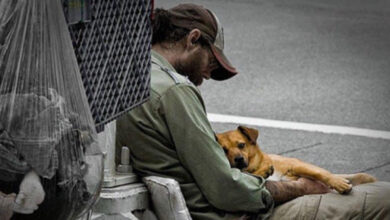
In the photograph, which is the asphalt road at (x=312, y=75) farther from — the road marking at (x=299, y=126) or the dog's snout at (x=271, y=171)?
the dog's snout at (x=271, y=171)

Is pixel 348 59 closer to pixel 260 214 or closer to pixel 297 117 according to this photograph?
pixel 297 117

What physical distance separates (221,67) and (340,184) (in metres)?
0.64

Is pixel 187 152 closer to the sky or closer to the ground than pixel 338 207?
closer to the sky

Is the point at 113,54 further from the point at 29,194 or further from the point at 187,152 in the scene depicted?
the point at 187,152

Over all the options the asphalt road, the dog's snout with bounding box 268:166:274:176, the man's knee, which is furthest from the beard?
the asphalt road

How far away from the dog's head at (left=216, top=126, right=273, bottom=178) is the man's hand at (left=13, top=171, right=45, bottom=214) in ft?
A: 5.39

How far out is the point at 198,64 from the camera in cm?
416

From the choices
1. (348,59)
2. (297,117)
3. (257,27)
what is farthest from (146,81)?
(257,27)

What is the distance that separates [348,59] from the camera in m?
9.73

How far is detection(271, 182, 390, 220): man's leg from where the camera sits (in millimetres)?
4109

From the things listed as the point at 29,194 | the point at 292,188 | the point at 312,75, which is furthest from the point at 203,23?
the point at 312,75

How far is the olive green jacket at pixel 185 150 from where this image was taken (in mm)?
3773

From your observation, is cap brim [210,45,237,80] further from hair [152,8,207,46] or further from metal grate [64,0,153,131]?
metal grate [64,0,153,131]

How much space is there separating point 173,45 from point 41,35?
1.52 meters
